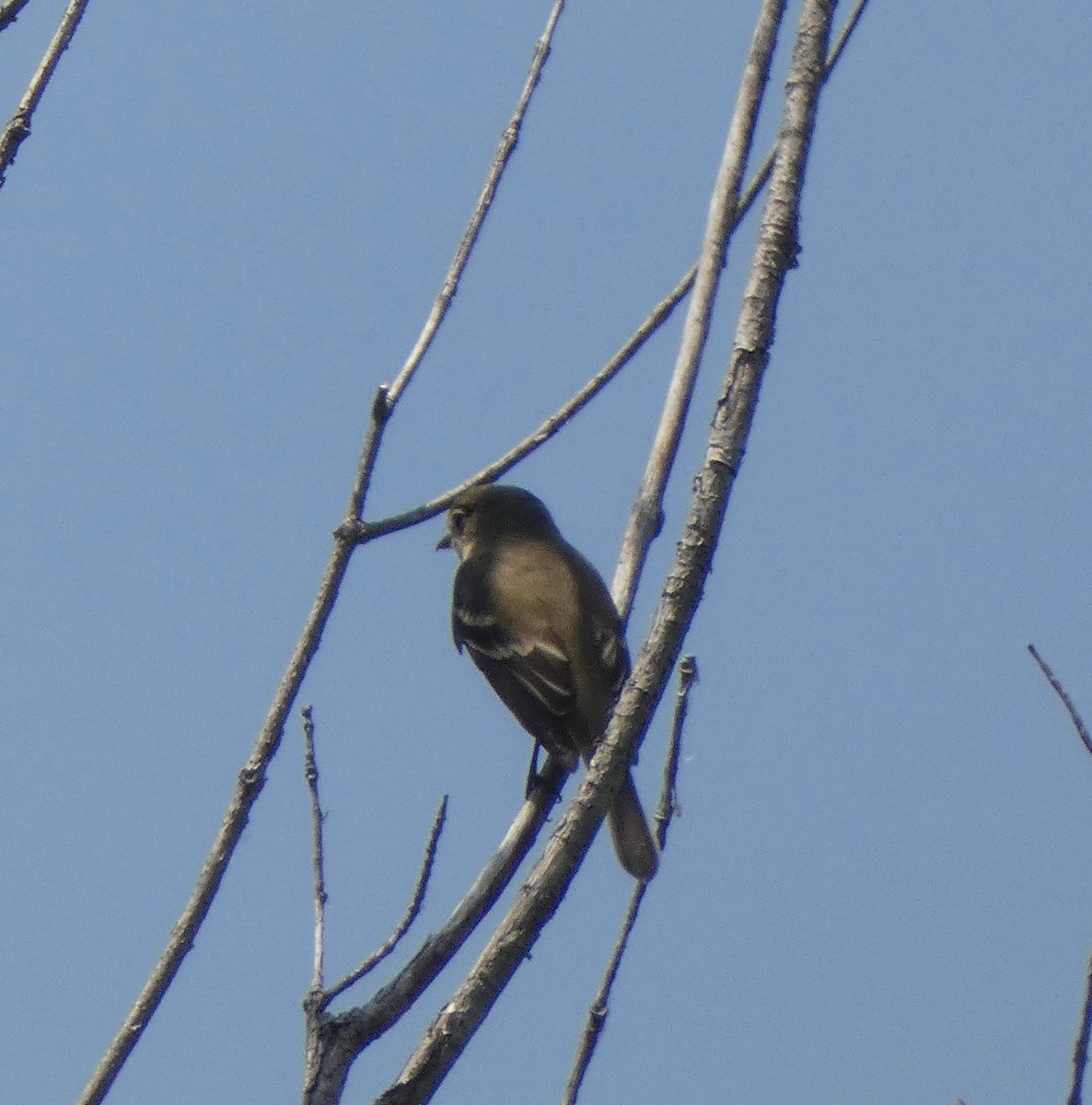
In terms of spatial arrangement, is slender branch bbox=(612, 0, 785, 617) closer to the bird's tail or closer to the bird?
the bird

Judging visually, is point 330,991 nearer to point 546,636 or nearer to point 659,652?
point 659,652

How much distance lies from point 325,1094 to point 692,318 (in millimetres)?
1600

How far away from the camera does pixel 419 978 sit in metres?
2.62

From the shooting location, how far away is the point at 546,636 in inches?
254

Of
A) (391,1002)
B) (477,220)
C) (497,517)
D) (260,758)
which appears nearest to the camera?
(391,1002)

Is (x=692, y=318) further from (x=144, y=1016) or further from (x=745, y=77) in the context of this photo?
(x=144, y=1016)

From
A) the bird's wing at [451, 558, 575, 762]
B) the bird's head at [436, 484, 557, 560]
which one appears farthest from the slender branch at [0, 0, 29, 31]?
the bird's head at [436, 484, 557, 560]

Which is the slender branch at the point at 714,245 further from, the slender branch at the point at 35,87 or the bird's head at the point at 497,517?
the bird's head at the point at 497,517

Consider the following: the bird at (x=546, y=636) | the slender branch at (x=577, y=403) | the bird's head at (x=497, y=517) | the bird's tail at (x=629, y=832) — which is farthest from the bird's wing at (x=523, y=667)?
the slender branch at (x=577, y=403)

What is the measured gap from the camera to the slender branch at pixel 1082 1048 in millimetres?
2375

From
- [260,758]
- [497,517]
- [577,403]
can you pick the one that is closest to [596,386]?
[577,403]

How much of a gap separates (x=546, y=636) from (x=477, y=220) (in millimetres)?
3169

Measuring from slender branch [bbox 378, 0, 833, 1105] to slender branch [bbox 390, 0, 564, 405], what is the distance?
99cm

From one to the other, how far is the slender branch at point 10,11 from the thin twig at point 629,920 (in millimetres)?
1909
